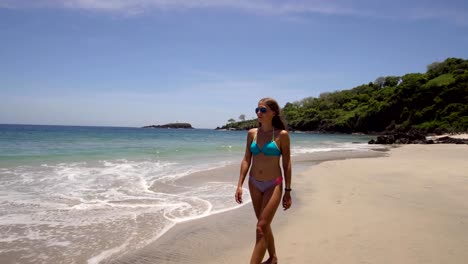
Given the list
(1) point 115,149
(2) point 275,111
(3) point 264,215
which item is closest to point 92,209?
(3) point 264,215

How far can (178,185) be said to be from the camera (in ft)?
35.6

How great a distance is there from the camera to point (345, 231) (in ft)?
18.4

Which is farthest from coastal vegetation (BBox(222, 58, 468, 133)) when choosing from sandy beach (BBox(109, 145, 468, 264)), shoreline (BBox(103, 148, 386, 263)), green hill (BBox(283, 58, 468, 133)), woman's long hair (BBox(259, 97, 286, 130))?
woman's long hair (BBox(259, 97, 286, 130))

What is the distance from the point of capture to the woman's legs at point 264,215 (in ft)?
12.7

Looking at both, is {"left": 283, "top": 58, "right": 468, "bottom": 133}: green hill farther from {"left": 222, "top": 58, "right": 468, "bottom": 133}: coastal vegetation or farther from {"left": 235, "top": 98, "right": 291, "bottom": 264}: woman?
{"left": 235, "top": 98, "right": 291, "bottom": 264}: woman

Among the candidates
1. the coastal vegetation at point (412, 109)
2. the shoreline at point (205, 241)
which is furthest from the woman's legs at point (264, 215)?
the coastal vegetation at point (412, 109)

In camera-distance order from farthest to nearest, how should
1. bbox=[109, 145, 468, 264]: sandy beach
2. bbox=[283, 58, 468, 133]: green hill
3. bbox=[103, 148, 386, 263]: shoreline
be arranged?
bbox=[283, 58, 468, 133]: green hill → bbox=[103, 148, 386, 263]: shoreline → bbox=[109, 145, 468, 264]: sandy beach

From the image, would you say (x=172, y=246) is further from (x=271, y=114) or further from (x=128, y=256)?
(x=271, y=114)

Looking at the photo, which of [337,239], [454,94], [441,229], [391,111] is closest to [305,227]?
[337,239]

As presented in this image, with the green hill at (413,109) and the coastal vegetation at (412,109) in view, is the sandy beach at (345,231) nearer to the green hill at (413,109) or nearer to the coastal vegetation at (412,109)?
the green hill at (413,109)

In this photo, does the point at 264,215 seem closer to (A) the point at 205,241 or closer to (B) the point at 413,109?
(A) the point at 205,241

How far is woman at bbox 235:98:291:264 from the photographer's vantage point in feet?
13.0

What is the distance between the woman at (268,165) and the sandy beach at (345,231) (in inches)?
36.7

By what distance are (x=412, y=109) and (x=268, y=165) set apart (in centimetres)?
8909
